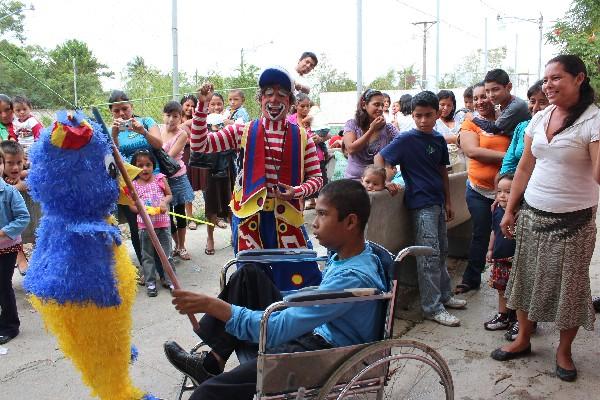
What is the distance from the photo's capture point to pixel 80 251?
6.00 feet

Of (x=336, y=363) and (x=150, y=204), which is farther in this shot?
(x=150, y=204)

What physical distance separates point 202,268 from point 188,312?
2.96 m

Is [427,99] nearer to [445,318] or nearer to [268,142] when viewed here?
[268,142]

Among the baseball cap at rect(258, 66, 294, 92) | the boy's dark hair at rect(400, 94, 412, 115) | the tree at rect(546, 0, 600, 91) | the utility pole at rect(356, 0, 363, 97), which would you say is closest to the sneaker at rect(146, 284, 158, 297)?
the baseball cap at rect(258, 66, 294, 92)

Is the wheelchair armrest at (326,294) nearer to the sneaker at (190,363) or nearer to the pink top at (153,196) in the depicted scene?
the sneaker at (190,363)

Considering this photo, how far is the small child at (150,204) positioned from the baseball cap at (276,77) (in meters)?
1.72

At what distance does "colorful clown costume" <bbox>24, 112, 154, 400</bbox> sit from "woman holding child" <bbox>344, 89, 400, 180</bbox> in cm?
226

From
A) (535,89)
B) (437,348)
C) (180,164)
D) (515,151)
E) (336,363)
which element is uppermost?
(535,89)

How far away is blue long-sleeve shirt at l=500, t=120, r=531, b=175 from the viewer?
3.08 meters

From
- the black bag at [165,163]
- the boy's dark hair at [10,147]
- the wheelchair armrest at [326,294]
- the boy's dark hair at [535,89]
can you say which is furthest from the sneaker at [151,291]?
the boy's dark hair at [535,89]

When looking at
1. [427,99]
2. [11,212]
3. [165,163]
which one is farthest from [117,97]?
[427,99]

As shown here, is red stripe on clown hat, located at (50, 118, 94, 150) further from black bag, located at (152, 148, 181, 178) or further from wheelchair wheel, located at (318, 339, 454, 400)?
black bag, located at (152, 148, 181, 178)

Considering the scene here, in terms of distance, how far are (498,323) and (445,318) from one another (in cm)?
31

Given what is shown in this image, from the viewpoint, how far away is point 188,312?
5.55 ft
